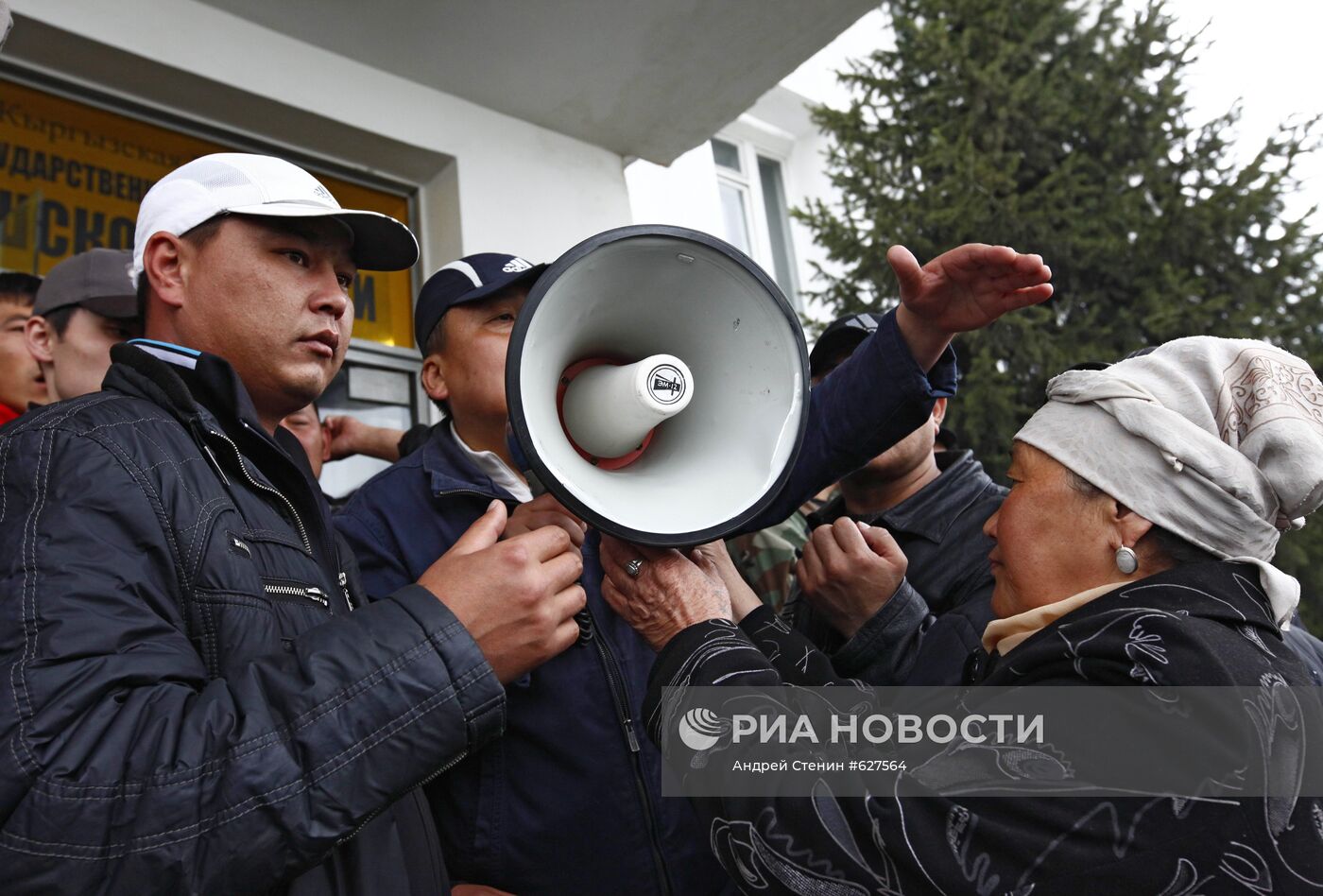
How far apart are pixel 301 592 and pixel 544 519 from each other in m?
0.37

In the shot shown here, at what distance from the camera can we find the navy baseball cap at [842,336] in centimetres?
255

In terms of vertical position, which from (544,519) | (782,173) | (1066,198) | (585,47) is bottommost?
(544,519)

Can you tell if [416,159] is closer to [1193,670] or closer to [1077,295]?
[1193,670]

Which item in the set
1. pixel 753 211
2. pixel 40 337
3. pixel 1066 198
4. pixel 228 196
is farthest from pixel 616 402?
pixel 753 211

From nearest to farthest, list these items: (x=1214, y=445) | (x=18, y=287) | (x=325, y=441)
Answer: (x=1214, y=445) → (x=18, y=287) → (x=325, y=441)

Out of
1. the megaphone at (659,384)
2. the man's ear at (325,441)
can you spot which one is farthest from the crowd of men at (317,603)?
the man's ear at (325,441)

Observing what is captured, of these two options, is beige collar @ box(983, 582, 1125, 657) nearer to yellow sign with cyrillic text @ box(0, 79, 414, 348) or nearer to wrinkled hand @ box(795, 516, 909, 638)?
wrinkled hand @ box(795, 516, 909, 638)

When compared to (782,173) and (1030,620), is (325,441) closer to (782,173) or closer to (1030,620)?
(1030,620)

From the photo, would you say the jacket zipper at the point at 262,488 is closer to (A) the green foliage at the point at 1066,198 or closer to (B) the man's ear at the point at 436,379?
(B) the man's ear at the point at 436,379

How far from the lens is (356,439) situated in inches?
133

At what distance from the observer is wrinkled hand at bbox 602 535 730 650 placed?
4.86ft

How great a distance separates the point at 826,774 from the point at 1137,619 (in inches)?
17.8

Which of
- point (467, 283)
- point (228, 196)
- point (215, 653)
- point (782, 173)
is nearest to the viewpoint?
point (215, 653)

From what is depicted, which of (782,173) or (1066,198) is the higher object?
(782,173)
